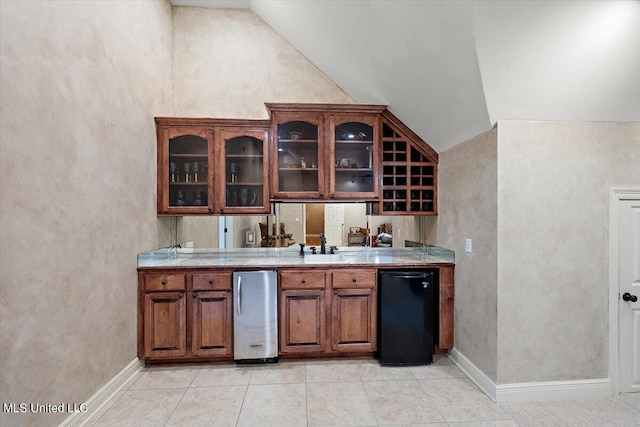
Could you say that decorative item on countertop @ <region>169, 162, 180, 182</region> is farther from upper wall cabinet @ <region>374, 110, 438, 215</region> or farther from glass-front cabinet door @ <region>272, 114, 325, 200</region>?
upper wall cabinet @ <region>374, 110, 438, 215</region>

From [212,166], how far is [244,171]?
0.32 meters

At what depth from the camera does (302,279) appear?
9.04ft

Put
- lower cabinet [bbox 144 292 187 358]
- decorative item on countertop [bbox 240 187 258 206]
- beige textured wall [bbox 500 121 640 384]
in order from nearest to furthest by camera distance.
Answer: beige textured wall [bbox 500 121 640 384], lower cabinet [bbox 144 292 187 358], decorative item on countertop [bbox 240 187 258 206]

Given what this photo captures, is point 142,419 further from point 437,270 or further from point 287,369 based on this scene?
point 437,270

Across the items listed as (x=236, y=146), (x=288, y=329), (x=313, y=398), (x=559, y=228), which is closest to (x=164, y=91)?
(x=236, y=146)

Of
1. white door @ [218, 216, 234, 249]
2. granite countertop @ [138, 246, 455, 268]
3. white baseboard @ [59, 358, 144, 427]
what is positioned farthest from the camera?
white door @ [218, 216, 234, 249]

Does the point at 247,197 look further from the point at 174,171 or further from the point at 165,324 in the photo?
the point at 165,324

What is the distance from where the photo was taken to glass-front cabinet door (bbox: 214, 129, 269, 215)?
3.00m

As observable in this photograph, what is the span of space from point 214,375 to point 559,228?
123 inches

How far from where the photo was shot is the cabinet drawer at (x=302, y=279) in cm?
274

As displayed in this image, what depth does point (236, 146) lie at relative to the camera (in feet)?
9.96

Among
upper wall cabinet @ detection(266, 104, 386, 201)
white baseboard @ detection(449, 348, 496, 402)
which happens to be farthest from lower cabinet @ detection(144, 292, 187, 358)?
white baseboard @ detection(449, 348, 496, 402)

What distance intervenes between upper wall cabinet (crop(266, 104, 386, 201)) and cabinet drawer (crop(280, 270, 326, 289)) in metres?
0.79

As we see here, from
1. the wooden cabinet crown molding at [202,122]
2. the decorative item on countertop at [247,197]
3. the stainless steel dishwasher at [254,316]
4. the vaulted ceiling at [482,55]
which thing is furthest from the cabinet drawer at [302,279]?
the vaulted ceiling at [482,55]
